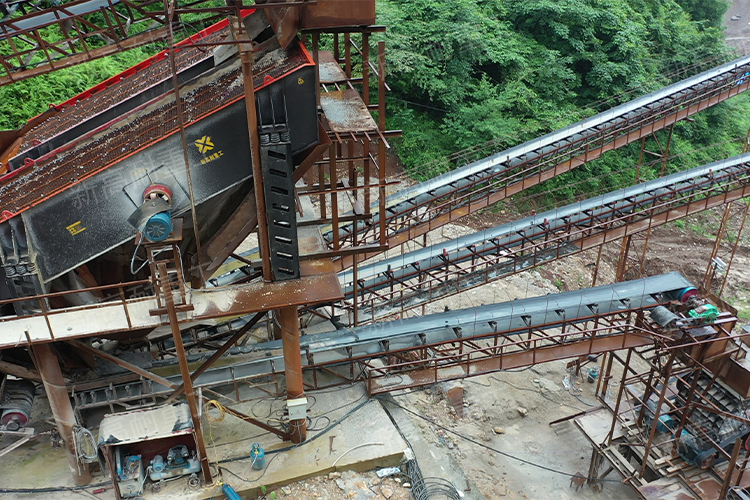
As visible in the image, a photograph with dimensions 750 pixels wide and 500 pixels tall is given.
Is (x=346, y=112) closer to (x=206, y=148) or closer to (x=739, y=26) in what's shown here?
(x=206, y=148)

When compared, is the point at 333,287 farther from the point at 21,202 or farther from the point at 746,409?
the point at 746,409

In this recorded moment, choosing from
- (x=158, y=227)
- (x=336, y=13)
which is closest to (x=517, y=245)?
(x=336, y=13)

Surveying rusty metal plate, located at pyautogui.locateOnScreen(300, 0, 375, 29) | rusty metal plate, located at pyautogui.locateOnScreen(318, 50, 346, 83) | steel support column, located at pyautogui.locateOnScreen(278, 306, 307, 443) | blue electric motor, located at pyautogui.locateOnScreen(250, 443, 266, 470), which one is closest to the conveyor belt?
steel support column, located at pyautogui.locateOnScreen(278, 306, 307, 443)

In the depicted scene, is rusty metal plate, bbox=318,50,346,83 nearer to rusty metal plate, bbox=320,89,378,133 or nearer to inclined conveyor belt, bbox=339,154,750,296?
rusty metal plate, bbox=320,89,378,133

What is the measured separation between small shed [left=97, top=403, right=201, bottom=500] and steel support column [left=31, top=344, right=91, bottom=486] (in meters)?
0.44

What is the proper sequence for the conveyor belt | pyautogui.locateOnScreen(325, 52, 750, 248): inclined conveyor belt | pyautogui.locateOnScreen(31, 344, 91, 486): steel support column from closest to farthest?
1. pyautogui.locateOnScreen(31, 344, 91, 486): steel support column
2. the conveyor belt
3. pyautogui.locateOnScreen(325, 52, 750, 248): inclined conveyor belt

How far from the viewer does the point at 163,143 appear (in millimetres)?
8406

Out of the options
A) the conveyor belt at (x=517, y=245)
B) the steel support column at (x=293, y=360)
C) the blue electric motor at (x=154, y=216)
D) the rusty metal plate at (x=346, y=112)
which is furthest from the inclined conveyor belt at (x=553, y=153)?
the blue electric motor at (x=154, y=216)

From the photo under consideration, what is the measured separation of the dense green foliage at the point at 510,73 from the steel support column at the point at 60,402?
19.8m

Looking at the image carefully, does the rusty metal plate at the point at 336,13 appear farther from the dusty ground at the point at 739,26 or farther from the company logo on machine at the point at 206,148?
the dusty ground at the point at 739,26

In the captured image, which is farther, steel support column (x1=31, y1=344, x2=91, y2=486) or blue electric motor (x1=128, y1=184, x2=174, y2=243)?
steel support column (x1=31, y1=344, x2=91, y2=486)

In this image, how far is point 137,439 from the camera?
9359 mm

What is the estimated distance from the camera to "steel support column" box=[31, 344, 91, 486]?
30.0 ft

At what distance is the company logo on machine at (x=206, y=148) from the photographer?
8.45 meters
